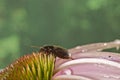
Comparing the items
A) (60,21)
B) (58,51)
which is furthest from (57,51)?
(60,21)

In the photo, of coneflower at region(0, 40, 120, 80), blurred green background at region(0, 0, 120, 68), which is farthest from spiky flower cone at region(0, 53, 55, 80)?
blurred green background at region(0, 0, 120, 68)

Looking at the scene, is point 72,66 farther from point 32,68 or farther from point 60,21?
point 60,21

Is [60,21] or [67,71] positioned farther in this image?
[60,21]

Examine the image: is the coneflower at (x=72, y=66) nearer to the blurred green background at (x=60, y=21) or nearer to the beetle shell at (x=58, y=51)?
the beetle shell at (x=58, y=51)

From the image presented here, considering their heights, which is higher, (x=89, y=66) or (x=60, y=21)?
(x=89, y=66)

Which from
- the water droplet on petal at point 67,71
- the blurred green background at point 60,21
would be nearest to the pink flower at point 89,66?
the water droplet on petal at point 67,71
